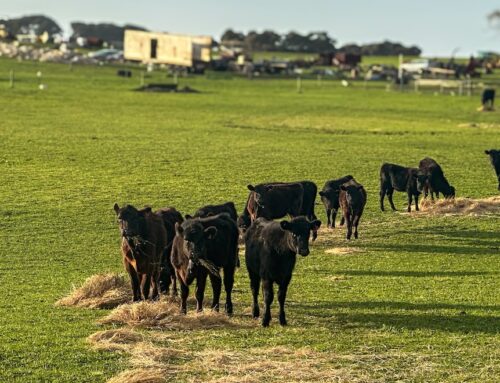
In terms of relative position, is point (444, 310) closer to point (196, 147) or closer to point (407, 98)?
point (196, 147)

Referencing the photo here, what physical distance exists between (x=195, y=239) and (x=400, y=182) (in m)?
13.6

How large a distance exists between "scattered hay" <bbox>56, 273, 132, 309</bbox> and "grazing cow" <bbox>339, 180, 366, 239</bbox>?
291 inches

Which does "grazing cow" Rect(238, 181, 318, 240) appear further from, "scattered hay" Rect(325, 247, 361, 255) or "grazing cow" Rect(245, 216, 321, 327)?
"grazing cow" Rect(245, 216, 321, 327)

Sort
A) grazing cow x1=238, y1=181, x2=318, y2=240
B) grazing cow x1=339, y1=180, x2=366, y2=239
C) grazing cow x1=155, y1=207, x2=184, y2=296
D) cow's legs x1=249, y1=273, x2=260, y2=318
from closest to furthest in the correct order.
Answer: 1. cow's legs x1=249, y1=273, x2=260, y2=318
2. grazing cow x1=155, y1=207, x2=184, y2=296
3. grazing cow x1=238, y1=181, x2=318, y2=240
4. grazing cow x1=339, y1=180, x2=366, y2=239

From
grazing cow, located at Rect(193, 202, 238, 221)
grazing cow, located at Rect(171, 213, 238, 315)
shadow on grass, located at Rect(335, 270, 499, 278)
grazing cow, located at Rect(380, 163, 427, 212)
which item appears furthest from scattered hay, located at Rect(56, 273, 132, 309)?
grazing cow, located at Rect(380, 163, 427, 212)

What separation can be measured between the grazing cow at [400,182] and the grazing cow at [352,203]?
4066mm

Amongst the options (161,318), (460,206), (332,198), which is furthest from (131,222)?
(460,206)

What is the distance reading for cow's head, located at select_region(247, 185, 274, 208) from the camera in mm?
23898

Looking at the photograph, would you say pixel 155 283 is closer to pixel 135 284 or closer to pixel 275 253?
pixel 135 284

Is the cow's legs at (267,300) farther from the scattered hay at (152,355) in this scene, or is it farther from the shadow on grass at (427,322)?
the scattered hay at (152,355)

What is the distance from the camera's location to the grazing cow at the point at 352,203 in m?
24.8

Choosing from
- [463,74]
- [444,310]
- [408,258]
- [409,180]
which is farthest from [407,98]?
[444,310]

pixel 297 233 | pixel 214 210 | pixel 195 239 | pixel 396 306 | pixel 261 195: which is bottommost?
pixel 396 306

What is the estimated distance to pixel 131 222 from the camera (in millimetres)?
17734
